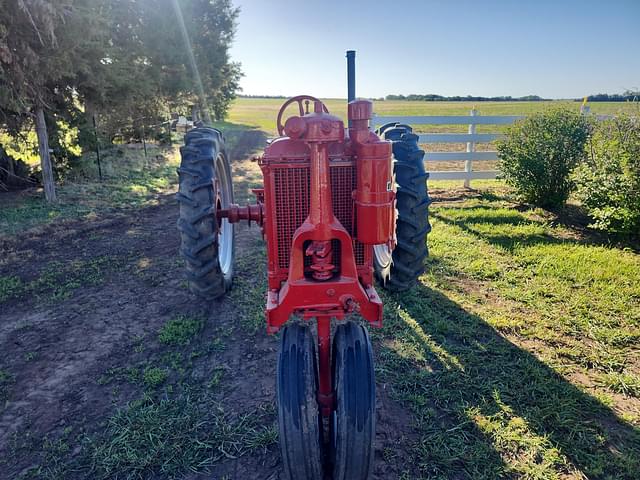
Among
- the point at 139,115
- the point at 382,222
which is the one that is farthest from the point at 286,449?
the point at 139,115

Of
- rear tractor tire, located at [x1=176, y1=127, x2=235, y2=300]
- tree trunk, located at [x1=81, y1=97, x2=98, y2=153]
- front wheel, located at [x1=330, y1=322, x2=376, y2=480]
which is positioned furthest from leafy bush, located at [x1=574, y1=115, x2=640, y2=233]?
tree trunk, located at [x1=81, y1=97, x2=98, y2=153]

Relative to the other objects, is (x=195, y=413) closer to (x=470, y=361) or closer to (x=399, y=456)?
(x=399, y=456)

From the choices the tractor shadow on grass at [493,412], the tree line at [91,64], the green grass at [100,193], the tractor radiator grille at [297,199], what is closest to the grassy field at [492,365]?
the tractor shadow on grass at [493,412]

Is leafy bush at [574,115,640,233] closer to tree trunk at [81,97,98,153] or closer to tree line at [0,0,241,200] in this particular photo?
tree line at [0,0,241,200]

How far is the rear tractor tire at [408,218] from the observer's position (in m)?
3.62

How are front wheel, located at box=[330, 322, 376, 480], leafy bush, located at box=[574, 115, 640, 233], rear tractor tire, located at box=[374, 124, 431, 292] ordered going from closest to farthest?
front wheel, located at box=[330, 322, 376, 480] < rear tractor tire, located at box=[374, 124, 431, 292] < leafy bush, located at box=[574, 115, 640, 233]

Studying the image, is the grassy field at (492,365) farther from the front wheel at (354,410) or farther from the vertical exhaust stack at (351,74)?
the vertical exhaust stack at (351,74)

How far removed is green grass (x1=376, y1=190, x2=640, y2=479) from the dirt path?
0.36 m

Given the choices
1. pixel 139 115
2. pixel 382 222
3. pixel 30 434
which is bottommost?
pixel 30 434

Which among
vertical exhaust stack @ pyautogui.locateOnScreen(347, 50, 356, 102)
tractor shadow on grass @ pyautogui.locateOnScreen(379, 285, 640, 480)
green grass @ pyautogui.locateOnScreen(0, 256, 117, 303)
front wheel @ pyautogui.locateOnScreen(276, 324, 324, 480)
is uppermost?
vertical exhaust stack @ pyautogui.locateOnScreen(347, 50, 356, 102)

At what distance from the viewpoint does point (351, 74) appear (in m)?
3.12

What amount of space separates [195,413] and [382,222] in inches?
72.1

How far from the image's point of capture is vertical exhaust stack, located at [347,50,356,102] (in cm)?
304

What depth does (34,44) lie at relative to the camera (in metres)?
7.73
